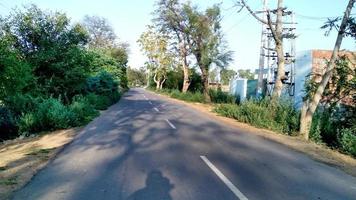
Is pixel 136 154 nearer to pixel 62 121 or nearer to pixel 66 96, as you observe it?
pixel 62 121

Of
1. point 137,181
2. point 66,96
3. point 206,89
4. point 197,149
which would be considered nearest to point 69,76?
point 66,96

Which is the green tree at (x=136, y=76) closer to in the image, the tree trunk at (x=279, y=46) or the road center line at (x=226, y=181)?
the tree trunk at (x=279, y=46)

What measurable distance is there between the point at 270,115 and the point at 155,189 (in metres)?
14.6

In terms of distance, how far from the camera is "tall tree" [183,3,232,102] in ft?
139

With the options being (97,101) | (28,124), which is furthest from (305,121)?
(97,101)

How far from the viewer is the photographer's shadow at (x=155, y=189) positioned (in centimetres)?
664

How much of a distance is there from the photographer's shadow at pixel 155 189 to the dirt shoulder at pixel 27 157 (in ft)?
6.93

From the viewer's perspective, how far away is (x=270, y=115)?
20891 mm

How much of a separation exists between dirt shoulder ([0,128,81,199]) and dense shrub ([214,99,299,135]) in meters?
9.18

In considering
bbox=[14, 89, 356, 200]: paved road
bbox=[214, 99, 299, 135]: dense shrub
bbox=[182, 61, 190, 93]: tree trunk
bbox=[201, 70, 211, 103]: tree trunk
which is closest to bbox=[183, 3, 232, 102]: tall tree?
bbox=[201, 70, 211, 103]: tree trunk

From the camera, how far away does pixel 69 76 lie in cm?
2364

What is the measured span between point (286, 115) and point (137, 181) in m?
13.5

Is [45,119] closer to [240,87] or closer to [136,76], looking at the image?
[240,87]

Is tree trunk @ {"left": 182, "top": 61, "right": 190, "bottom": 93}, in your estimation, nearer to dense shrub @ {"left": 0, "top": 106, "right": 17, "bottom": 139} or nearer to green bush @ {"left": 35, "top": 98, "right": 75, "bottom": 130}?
green bush @ {"left": 35, "top": 98, "right": 75, "bottom": 130}
